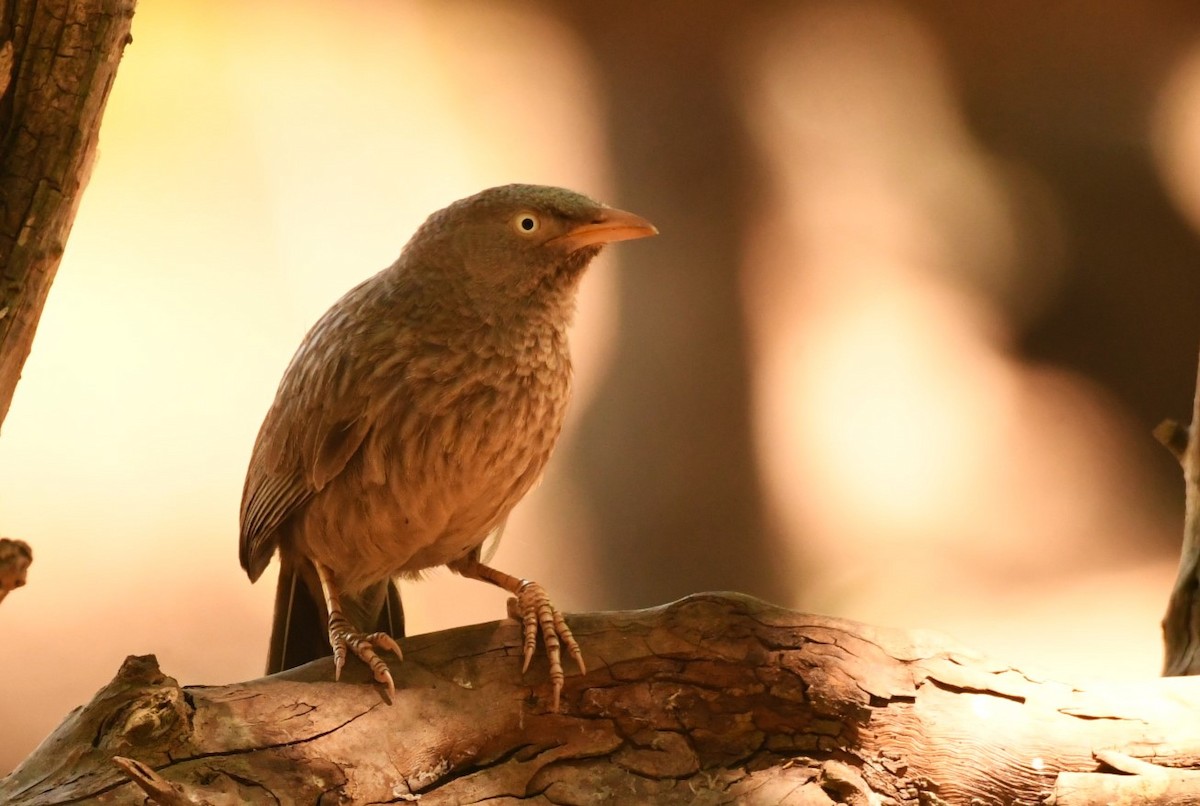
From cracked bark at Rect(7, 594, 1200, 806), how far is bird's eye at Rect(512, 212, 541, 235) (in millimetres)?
928

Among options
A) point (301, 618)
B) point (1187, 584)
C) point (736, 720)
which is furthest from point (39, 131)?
point (1187, 584)

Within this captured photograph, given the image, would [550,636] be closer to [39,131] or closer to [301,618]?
[301,618]

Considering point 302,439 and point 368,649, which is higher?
point 302,439

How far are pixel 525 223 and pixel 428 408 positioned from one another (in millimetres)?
526

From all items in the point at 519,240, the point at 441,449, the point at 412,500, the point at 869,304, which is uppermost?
the point at 869,304

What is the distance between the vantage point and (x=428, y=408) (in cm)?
274

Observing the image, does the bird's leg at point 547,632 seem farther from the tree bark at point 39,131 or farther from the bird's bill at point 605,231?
the tree bark at point 39,131

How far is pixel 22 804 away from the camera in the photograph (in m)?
1.97

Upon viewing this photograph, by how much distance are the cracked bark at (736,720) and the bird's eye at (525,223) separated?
928mm

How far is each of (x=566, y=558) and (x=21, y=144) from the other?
3151 mm

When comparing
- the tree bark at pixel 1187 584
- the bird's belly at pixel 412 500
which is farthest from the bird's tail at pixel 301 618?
the tree bark at pixel 1187 584

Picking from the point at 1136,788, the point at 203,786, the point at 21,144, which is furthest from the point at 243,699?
the point at 1136,788

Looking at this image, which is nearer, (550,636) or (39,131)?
(39,131)

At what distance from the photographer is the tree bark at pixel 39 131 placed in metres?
2.30
